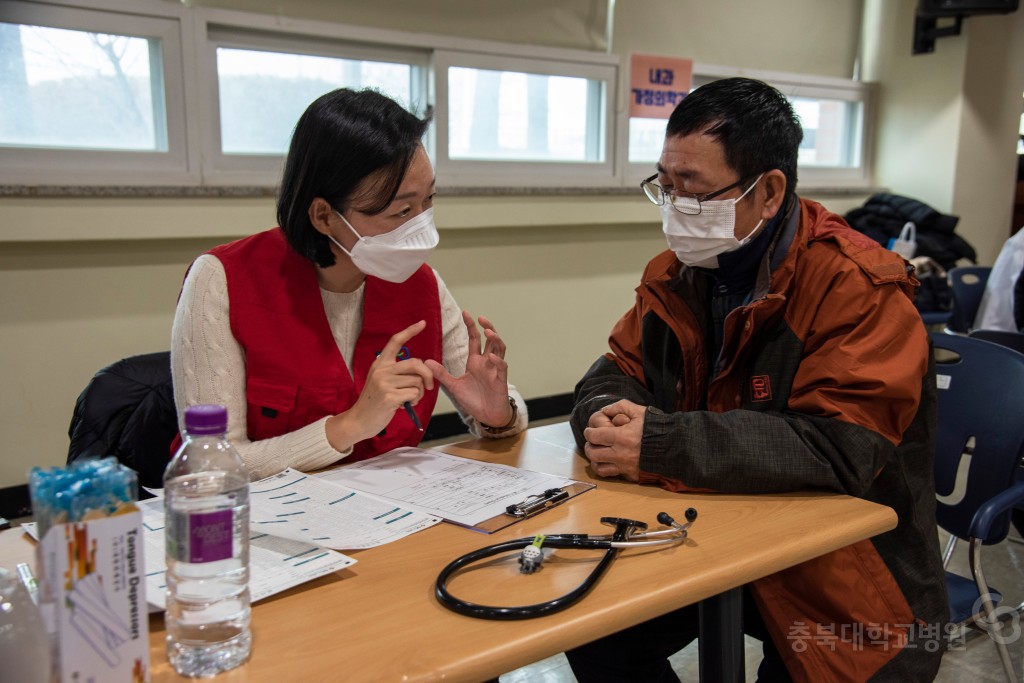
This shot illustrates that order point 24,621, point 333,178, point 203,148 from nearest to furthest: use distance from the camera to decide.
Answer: point 24,621 → point 333,178 → point 203,148

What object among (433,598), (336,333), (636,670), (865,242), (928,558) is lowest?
(636,670)

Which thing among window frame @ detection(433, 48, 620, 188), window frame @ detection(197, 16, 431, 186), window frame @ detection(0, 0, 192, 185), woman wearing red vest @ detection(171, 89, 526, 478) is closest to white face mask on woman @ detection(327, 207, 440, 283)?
woman wearing red vest @ detection(171, 89, 526, 478)

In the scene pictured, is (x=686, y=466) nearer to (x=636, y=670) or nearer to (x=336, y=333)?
(x=636, y=670)

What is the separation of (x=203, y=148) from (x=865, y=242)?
101 inches

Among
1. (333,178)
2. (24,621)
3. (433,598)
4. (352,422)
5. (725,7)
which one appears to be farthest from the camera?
(725,7)

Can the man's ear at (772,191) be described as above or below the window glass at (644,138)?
below

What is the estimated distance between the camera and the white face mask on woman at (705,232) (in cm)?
143

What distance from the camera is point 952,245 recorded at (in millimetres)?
4711

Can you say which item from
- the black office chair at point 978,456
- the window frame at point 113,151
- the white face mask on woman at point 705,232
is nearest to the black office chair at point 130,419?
the white face mask on woman at point 705,232

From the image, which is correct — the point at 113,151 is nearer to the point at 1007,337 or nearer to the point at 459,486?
the point at 459,486

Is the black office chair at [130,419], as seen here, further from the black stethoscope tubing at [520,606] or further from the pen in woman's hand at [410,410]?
the black stethoscope tubing at [520,606]

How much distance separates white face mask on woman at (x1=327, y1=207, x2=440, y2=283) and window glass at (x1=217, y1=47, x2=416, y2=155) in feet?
6.05

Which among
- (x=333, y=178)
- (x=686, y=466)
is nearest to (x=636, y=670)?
(x=686, y=466)

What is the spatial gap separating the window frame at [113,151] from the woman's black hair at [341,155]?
5.98 ft
